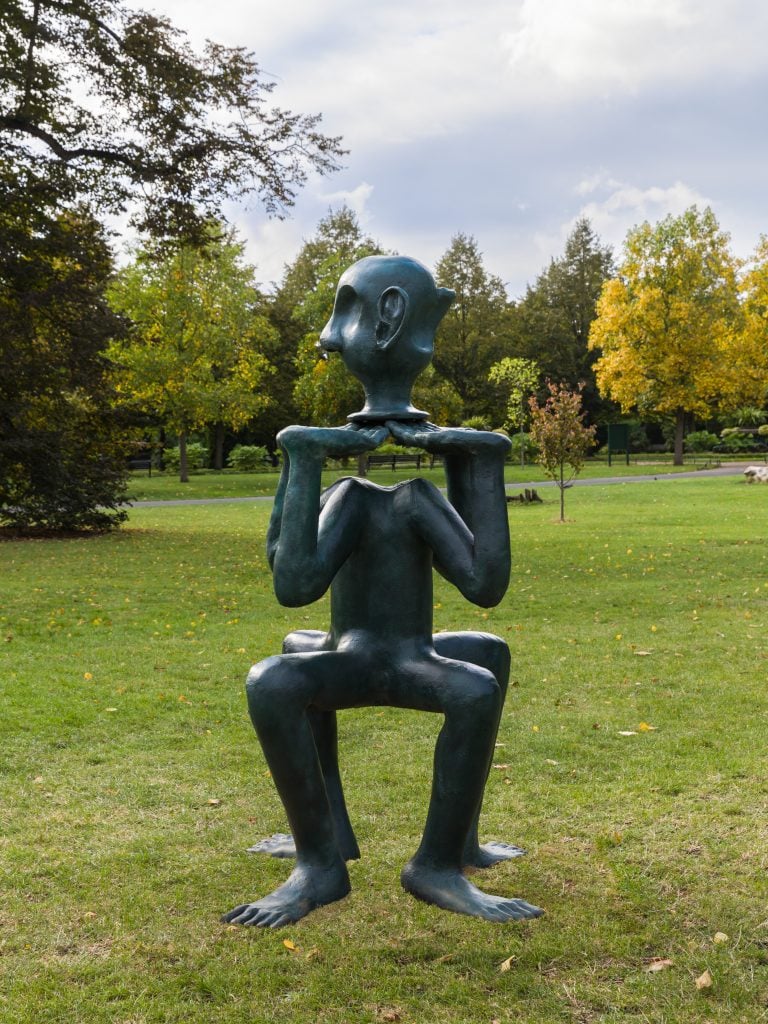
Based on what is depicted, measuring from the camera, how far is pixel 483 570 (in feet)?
12.5

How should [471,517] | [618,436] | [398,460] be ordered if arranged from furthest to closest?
1. [618,436]
2. [398,460]
3. [471,517]

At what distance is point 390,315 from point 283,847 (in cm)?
249

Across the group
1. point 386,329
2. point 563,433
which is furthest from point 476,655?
point 563,433

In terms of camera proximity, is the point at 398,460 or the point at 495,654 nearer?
the point at 495,654

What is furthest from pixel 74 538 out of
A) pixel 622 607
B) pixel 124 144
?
pixel 622 607

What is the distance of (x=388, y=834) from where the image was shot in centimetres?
475

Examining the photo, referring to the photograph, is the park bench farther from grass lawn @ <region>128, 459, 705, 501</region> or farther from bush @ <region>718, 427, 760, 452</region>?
bush @ <region>718, 427, 760, 452</region>

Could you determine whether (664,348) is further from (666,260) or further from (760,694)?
(760,694)

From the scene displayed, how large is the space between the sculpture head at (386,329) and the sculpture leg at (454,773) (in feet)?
3.54

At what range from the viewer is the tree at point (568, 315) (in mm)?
59156

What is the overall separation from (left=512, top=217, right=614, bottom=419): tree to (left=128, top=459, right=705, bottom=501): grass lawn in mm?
12093

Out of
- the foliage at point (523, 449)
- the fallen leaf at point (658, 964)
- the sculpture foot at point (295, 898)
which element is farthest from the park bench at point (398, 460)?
the fallen leaf at point (658, 964)

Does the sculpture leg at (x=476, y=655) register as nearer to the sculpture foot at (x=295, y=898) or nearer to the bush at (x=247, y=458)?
the sculpture foot at (x=295, y=898)

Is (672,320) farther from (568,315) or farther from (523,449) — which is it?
(568,315)
